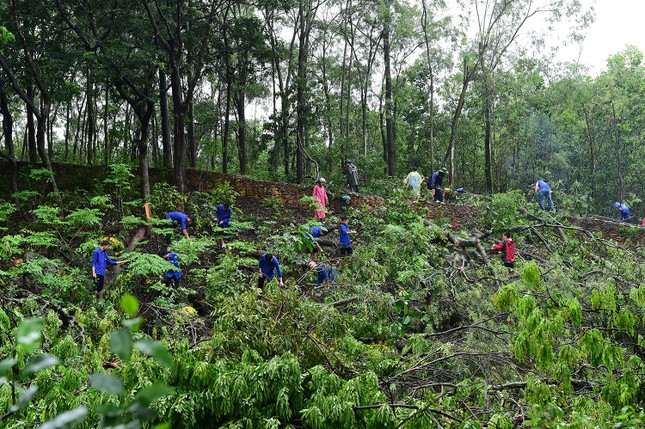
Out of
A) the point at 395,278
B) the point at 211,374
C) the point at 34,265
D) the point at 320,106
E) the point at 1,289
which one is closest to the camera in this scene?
the point at 211,374

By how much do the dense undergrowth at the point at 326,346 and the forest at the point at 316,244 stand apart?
0.02 metres

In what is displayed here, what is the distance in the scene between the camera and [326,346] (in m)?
4.96

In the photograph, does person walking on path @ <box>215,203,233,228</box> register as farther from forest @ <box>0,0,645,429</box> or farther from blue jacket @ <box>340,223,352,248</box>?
blue jacket @ <box>340,223,352,248</box>

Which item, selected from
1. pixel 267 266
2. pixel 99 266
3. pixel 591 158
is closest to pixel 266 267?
pixel 267 266

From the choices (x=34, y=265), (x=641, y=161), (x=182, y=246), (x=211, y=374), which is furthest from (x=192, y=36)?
(x=641, y=161)

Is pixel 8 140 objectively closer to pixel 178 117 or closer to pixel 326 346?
pixel 178 117

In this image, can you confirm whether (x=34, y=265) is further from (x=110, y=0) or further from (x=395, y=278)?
(x=110, y=0)

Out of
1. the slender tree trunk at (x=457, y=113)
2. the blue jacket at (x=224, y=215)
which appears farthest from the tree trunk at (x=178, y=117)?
the slender tree trunk at (x=457, y=113)

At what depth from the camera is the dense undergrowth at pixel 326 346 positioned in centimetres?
357

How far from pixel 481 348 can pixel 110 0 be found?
44.2 feet

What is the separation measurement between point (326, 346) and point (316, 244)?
4.51 m

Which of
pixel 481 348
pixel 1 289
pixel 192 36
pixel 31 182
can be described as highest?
pixel 192 36

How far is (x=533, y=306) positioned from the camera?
4.37 m

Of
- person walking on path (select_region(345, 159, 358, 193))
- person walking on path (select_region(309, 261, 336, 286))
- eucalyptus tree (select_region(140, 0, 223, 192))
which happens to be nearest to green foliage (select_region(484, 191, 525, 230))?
person walking on path (select_region(345, 159, 358, 193))
